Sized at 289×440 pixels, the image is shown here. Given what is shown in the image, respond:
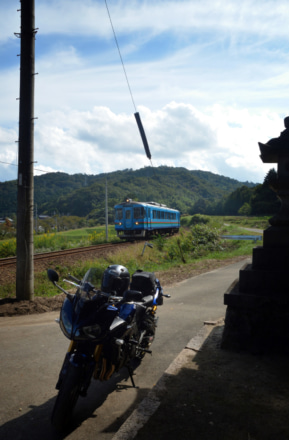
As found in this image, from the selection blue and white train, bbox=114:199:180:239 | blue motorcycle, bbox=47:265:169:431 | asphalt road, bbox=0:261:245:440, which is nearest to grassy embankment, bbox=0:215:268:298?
blue and white train, bbox=114:199:180:239

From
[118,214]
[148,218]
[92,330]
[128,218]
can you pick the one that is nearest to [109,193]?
[118,214]

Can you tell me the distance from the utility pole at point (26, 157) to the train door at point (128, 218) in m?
16.2

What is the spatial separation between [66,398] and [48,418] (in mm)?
578

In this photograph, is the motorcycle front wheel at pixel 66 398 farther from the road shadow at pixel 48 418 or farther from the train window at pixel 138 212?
the train window at pixel 138 212

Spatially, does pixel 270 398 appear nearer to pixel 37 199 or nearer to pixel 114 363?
pixel 114 363

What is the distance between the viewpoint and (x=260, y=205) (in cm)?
5053

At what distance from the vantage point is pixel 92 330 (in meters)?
3.25

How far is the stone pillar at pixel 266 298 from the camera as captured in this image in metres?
4.36

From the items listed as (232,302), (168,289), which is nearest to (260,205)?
(168,289)

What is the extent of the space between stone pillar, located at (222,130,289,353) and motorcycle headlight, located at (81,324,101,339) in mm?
1898

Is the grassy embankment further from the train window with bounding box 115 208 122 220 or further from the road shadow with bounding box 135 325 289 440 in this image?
the road shadow with bounding box 135 325 289 440

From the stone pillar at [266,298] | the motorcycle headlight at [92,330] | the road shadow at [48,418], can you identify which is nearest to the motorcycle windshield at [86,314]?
the motorcycle headlight at [92,330]

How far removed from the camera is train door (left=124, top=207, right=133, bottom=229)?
79.4 ft

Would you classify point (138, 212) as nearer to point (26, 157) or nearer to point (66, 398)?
point (26, 157)
